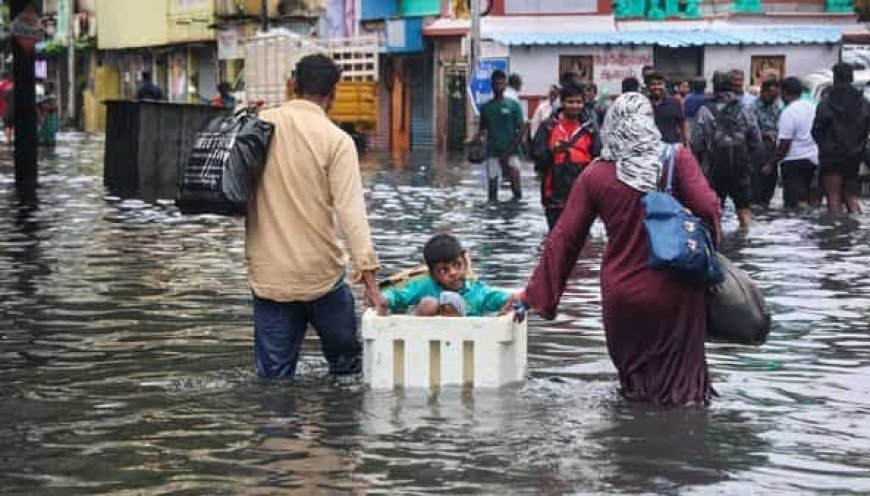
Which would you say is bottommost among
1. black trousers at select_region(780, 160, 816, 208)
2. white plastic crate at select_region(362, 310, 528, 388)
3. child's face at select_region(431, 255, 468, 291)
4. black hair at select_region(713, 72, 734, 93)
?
black trousers at select_region(780, 160, 816, 208)

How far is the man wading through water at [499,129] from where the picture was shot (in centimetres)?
2466

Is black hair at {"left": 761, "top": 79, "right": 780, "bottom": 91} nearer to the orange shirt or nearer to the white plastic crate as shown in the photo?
the orange shirt

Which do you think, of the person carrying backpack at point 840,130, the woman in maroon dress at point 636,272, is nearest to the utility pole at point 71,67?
A: the person carrying backpack at point 840,130

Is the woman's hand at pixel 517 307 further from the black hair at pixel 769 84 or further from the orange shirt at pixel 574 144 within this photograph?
the black hair at pixel 769 84

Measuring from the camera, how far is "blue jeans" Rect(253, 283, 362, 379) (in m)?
9.51

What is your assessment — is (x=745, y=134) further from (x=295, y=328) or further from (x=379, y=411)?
(x=379, y=411)

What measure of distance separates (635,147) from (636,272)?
0.51 m

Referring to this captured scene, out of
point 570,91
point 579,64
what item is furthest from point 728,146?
point 579,64

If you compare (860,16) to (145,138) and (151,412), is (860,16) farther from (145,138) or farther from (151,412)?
(151,412)

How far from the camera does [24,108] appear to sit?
88.3ft

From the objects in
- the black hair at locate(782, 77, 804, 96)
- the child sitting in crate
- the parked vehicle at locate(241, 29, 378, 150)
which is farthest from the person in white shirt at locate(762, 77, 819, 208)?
the parked vehicle at locate(241, 29, 378, 150)

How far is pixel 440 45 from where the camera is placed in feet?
175

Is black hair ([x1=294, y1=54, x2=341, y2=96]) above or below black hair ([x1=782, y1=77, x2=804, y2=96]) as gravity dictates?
above

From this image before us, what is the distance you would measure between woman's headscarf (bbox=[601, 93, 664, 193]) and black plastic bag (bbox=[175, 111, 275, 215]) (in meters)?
1.47
